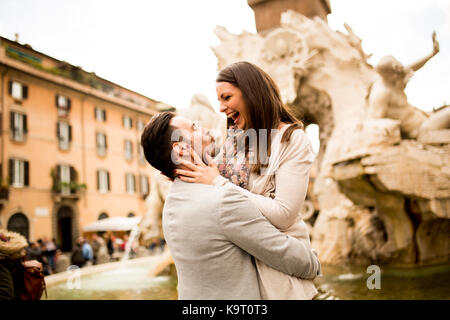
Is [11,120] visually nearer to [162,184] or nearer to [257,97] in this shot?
[162,184]

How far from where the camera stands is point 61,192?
833 inches

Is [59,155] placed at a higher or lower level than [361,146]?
higher

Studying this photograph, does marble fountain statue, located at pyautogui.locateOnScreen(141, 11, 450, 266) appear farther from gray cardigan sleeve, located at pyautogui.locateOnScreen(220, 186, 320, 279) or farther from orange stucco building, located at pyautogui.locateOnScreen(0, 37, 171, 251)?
orange stucco building, located at pyautogui.locateOnScreen(0, 37, 171, 251)

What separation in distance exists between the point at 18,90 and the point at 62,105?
274cm

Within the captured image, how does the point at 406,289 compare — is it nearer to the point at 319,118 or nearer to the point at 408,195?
the point at 408,195

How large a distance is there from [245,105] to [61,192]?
2156 cm

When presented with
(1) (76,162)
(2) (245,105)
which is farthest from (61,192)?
(2) (245,105)

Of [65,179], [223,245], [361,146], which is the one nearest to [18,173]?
[65,179]

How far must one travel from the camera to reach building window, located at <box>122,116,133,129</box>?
87.8 ft

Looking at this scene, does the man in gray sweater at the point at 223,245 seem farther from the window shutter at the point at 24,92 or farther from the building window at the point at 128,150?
the building window at the point at 128,150

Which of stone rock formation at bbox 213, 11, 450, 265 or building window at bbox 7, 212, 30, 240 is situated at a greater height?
stone rock formation at bbox 213, 11, 450, 265

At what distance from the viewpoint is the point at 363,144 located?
5.86m

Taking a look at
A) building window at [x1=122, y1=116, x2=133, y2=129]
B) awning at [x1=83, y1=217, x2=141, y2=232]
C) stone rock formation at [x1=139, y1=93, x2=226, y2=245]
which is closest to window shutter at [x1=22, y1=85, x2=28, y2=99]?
building window at [x1=122, y1=116, x2=133, y2=129]

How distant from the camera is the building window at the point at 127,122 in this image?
87.8ft
